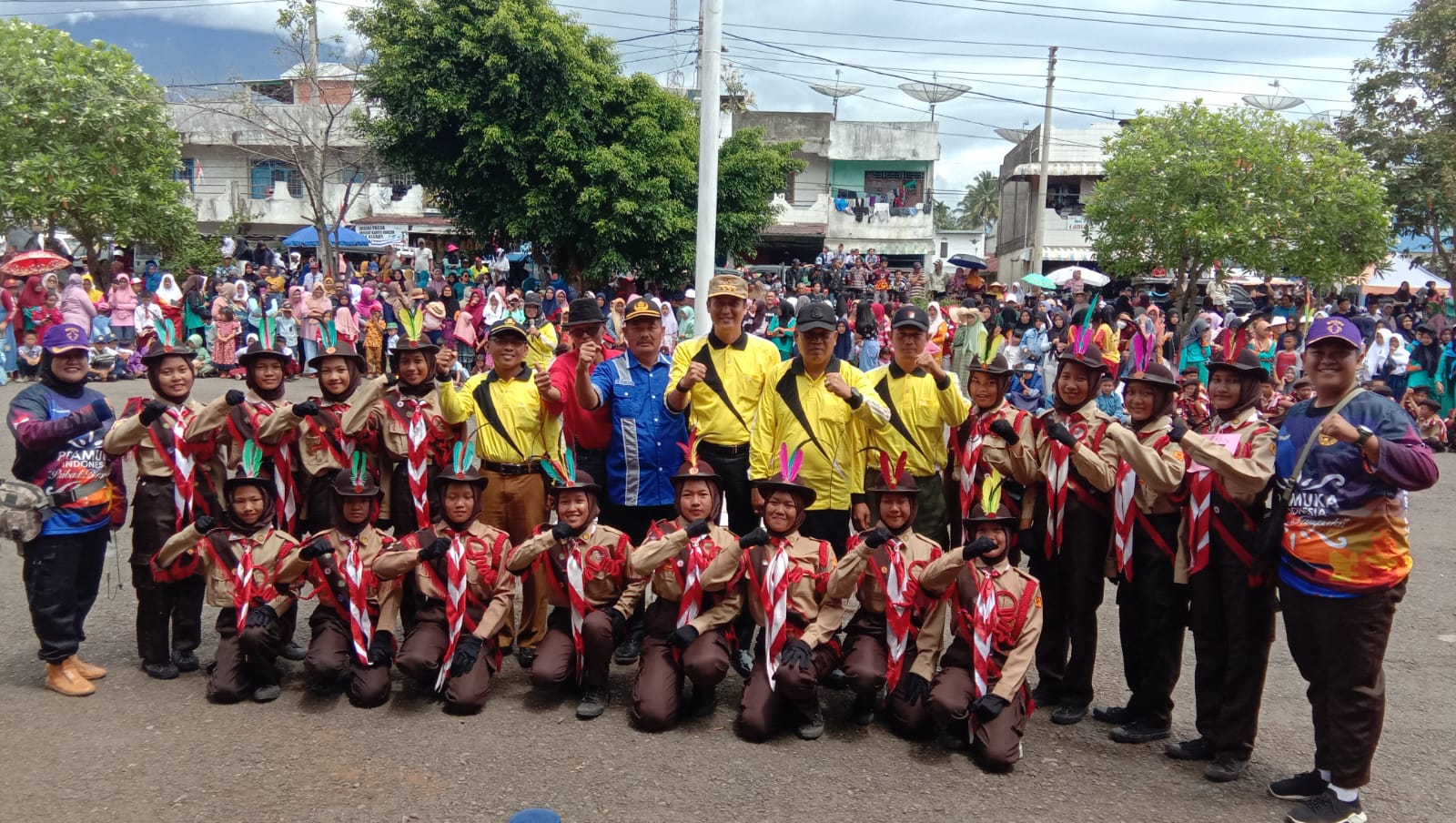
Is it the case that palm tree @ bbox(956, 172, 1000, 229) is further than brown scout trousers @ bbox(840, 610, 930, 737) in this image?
Yes

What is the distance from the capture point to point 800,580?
5258 millimetres

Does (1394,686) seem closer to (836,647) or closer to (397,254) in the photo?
(836,647)

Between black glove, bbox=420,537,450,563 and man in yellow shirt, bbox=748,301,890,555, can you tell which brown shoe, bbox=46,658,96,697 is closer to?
black glove, bbox=420,537,450,563

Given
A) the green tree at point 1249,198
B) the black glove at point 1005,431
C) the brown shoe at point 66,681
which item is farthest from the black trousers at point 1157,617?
the green tree at point 1249,198

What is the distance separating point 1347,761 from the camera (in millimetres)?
4234

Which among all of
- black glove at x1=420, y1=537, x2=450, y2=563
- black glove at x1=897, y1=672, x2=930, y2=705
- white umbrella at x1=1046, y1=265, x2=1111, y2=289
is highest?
white umbrella at x1=1046, y1=265, x2=1111, y2=289

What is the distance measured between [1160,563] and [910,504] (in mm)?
1220

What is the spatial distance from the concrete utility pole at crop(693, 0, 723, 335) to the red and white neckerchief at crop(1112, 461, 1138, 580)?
389 cm

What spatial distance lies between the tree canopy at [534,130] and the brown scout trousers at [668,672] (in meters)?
15.7

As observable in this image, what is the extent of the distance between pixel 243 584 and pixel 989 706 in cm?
388

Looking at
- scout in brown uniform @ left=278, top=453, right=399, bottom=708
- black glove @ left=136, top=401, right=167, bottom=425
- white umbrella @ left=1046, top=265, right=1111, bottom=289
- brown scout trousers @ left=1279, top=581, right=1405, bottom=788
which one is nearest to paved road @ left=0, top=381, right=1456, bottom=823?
scout in brown uniform @ left=278, top=453, right=399, bottom=708

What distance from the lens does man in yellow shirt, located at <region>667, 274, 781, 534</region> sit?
235 inches

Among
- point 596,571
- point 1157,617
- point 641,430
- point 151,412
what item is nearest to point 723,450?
point 641,430

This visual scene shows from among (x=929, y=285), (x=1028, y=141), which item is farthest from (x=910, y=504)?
(x=1028, y=141)
